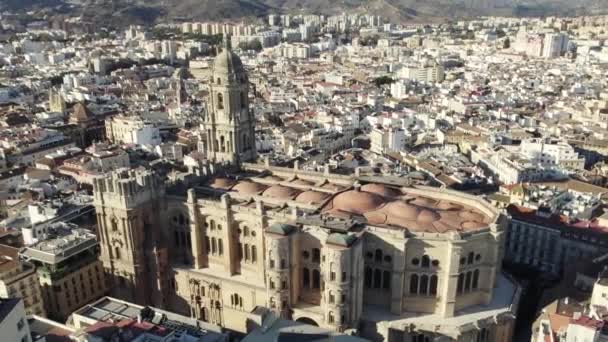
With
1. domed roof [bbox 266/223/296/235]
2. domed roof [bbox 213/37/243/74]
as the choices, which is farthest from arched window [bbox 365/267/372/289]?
domed roof [bbox 213/37/243/74]

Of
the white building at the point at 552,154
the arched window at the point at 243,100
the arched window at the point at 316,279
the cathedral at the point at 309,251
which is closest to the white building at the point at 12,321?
the cathedral at the point at 309,251

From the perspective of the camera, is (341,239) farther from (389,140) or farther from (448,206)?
(389,140)

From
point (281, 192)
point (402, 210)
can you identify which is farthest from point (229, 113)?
point (402, 210)

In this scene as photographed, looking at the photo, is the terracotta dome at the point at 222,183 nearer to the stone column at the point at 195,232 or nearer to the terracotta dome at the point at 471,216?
the stone column at the point at 195,232

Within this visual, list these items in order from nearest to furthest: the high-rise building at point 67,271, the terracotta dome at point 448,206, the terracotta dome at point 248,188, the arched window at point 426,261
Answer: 1. the arched window at point 426,261
2. the high-rise building at point 67,271
3. the terracotta dome at point 448,206
4. the terracotta dome at point 248,188

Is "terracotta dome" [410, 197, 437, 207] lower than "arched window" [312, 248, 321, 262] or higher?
higher

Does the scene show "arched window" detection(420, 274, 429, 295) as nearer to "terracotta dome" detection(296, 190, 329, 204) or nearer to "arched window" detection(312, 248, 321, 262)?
"arched window" detection(312, 248, 321, 262)

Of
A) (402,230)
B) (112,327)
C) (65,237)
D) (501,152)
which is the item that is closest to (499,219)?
(402,230)
